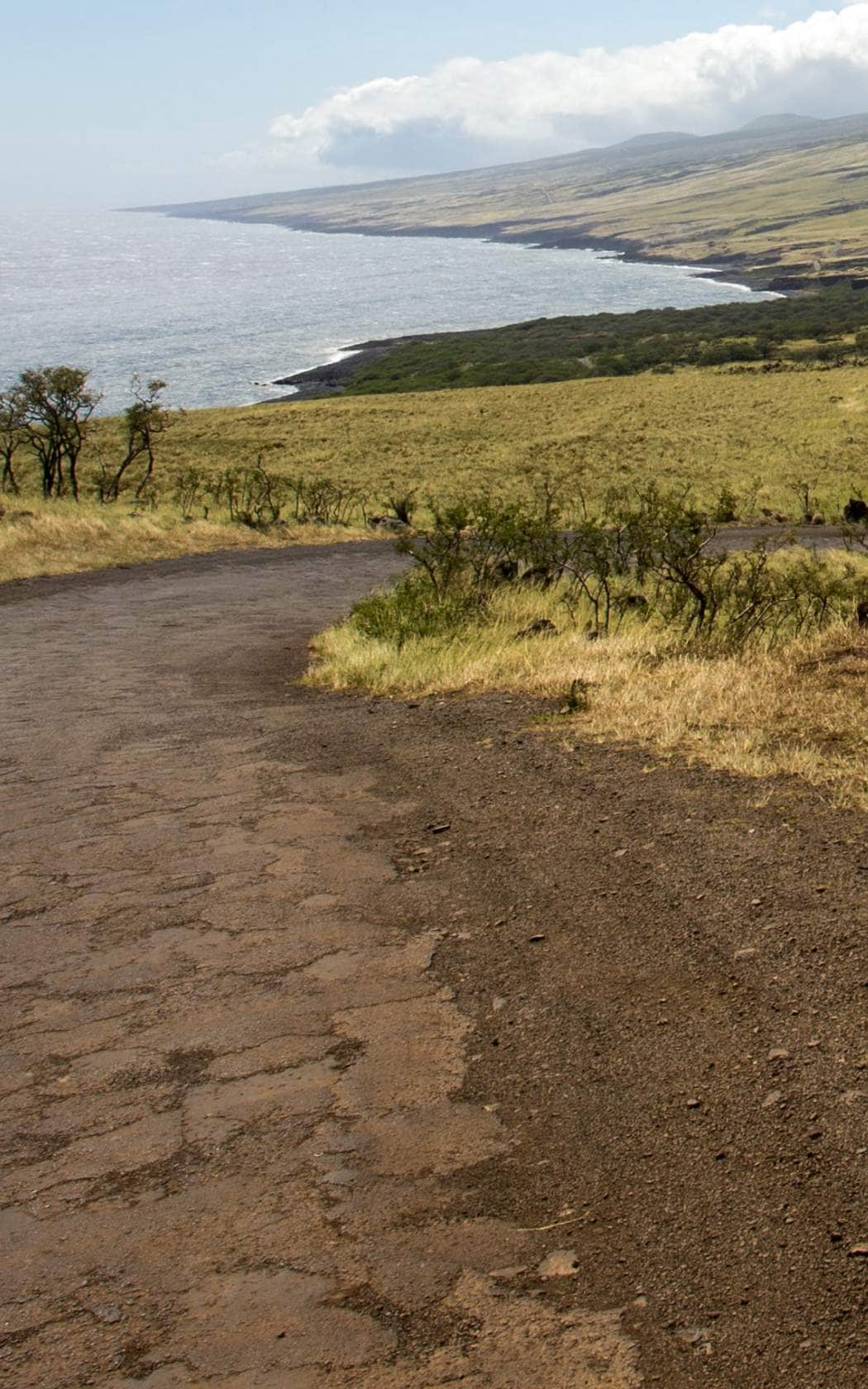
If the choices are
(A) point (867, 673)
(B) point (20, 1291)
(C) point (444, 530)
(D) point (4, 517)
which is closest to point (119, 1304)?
(B) point (20, 1291)

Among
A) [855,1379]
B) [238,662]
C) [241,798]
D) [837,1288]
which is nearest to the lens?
[855,1379]

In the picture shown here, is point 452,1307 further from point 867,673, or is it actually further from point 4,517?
point 4,517

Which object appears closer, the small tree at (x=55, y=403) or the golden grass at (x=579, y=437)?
the small tree at (x=55, y=403)

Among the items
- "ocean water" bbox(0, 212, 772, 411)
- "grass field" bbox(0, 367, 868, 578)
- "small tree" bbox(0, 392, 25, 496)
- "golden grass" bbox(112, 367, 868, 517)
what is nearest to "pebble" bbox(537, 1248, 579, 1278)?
"grass field" bbox(0, 367, 868, 578)

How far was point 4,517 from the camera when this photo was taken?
84.5 ft

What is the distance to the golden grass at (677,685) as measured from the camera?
21.8 ft

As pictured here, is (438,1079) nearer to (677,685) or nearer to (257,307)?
(677,685)

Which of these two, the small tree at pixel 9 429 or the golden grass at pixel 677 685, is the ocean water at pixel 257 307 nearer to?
the small tree at pixel 9 429

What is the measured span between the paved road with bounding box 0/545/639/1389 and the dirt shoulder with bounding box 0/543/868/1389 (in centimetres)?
1

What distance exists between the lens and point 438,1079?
13.0ft

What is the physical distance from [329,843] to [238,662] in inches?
275

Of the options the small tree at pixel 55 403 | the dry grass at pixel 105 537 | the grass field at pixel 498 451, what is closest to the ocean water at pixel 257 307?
the grass field at pixel 498 451

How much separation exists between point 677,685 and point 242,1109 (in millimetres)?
5189

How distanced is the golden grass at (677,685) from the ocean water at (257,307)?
59.9m
